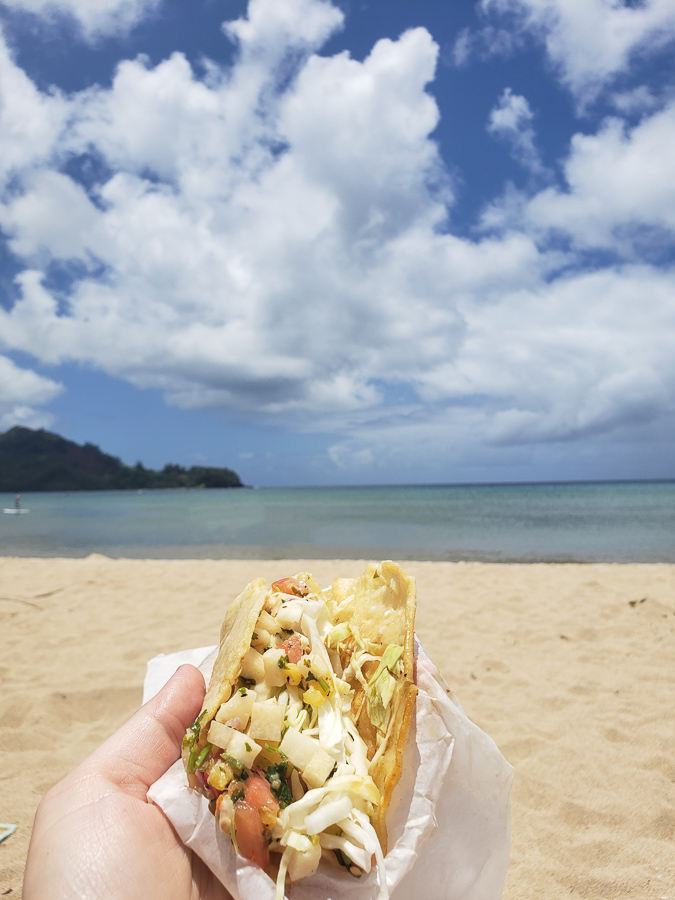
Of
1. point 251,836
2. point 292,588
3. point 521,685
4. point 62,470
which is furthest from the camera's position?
point 62,470

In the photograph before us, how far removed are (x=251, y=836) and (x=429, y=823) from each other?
0.59 metres

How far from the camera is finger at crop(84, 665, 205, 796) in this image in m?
1.80

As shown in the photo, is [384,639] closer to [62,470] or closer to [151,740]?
[151,740]

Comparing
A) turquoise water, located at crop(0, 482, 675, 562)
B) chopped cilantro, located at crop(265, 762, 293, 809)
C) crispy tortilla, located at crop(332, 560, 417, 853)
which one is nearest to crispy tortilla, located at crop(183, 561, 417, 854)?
crispy tortilla, located at crop(332, 560, 417, 853)

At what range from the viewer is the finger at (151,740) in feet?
5.89

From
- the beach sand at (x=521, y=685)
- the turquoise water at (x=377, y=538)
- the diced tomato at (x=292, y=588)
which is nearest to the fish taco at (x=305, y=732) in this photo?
the diced tomato at (x=292, y=588)

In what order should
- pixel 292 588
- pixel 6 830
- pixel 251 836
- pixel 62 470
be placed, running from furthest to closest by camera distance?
pixel 62 470 < pixel 6 830 < pixel 292 588 < pixel 251 836

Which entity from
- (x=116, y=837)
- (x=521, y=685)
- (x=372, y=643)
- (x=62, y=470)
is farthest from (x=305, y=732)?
(x=62, y=470)

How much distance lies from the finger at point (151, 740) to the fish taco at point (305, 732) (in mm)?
216

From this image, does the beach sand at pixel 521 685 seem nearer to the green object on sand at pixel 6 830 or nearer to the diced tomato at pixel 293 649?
the green object on sand at pixel 6 830

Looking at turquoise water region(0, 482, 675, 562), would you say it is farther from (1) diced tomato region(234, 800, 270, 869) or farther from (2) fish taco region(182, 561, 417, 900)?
(1) diced tomato region(234, 800, 270, 869)

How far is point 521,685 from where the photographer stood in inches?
175

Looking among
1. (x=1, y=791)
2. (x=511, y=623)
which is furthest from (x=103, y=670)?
(x=511, y=623)

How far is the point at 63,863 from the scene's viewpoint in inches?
55.0
